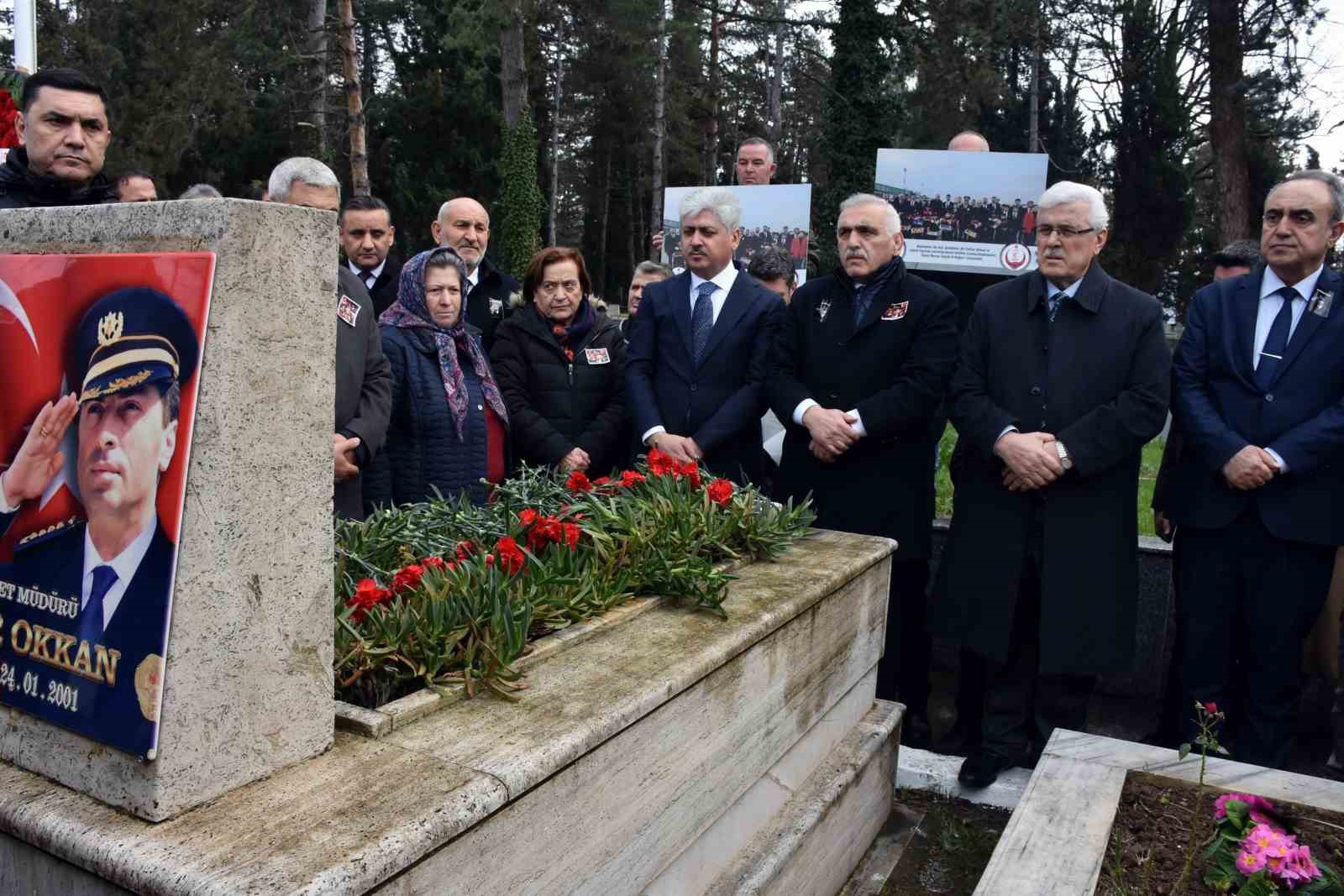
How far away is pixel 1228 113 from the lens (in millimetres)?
15117

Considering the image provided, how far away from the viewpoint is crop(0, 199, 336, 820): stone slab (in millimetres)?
1656

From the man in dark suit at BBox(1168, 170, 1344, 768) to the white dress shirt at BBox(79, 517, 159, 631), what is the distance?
3.56m

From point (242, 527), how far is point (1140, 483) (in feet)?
27.1

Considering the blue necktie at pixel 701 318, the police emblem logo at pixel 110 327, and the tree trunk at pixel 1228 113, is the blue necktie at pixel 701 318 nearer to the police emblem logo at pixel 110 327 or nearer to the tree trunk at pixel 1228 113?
the police emblem logo at pixel 110 327

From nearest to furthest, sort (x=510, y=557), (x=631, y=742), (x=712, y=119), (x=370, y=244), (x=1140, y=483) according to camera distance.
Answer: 1. (x=631, y=742)
2. (x=510, y=557)
3. (x=370, y=244)
4. (x=1140, y=483)
5. (x=712, y=119)

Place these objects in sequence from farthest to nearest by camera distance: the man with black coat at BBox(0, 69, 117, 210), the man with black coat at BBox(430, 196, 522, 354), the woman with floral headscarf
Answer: the man with black coat at BBox(430, 196, 522, 354) < the woman with floral headscarf < the man with black coat at BBox(0, 69, 117, 210)

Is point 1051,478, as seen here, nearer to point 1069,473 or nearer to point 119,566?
point 1069,473

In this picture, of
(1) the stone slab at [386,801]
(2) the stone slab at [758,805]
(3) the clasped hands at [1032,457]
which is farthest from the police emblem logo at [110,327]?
(3) the clasped hands at [1032,457]

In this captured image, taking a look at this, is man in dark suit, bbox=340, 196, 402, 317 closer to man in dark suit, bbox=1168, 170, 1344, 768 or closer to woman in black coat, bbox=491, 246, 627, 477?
woman in black coat, bbox=491, 246, 627, 477

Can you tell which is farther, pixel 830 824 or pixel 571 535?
pixel 830 824

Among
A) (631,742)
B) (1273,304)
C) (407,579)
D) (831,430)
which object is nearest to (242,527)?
(407,579)

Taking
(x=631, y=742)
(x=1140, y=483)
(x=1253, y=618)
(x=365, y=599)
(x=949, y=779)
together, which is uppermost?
(x=365, y=599)

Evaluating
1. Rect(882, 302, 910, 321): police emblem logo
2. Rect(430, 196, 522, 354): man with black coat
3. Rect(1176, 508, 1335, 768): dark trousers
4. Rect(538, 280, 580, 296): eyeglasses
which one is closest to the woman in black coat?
Rect(538, 280, 580, 296): eyeglasses

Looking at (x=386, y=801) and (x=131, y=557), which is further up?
(x=131, y=557)
